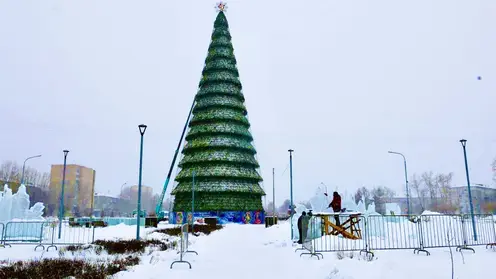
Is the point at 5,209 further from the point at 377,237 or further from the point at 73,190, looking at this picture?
the point at 73,190

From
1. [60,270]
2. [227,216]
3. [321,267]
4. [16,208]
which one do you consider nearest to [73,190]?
[227,216]

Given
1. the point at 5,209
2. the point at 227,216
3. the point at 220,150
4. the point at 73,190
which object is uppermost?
the point at 220,150

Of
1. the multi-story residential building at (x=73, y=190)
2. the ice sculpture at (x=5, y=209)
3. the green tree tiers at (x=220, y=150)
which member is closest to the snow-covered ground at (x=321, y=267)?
the ice sculpture at (x=5, y=209)

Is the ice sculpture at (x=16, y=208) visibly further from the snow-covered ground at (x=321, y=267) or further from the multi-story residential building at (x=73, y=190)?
the multi-story residential building at (x=73, y=190)

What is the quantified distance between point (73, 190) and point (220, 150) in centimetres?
7772

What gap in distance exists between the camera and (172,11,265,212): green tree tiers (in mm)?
51375

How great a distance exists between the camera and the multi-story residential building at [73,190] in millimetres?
93875

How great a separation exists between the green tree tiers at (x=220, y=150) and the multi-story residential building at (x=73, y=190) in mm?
45707

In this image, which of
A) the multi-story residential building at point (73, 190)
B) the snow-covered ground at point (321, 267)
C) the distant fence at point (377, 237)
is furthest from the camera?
the multi-story residential building at point (73, 190)

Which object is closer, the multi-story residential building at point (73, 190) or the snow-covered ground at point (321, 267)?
the snow-covered ground at point (321, 267)

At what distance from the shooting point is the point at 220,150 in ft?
175

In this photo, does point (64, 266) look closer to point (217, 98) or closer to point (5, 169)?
point (217, 98)

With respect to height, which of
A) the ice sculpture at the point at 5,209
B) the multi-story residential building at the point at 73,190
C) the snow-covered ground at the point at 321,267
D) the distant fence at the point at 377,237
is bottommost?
the snow-covered ground at the point at 321,267

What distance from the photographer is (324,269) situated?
1018 cm
